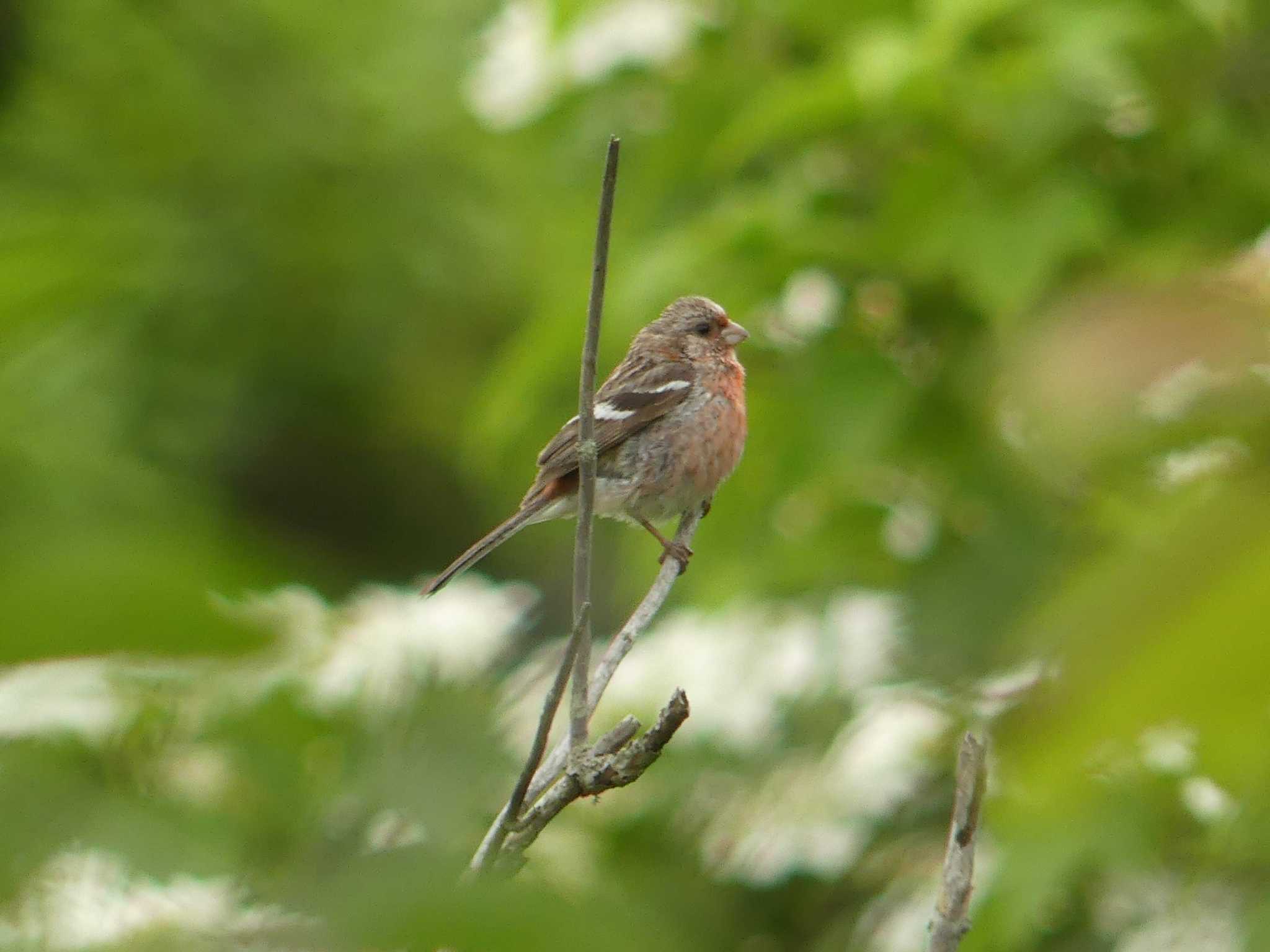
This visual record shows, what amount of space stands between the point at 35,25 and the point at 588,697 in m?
7.99

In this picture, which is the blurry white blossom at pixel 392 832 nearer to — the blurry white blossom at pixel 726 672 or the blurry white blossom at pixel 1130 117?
the blurry white blossom at pixel 726 672

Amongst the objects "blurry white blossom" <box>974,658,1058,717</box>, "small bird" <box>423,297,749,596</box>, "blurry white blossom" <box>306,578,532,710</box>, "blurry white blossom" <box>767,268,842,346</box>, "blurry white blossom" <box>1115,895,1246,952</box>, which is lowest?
"blurry white blossom" <box>974,658,1058,717</box>

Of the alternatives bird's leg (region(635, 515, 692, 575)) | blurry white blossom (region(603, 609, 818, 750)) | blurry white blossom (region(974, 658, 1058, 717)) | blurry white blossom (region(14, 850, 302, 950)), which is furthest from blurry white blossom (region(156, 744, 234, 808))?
blurry white blossom (region(603, 609, 818, 750))

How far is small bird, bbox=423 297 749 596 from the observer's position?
15.1ft

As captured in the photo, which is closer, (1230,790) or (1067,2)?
(1230,790)

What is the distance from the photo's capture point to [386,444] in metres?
A: 10.3

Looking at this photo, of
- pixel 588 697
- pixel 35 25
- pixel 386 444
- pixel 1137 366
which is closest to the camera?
pixel 1137 366

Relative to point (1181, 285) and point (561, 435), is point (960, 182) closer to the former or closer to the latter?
point (561, 435)

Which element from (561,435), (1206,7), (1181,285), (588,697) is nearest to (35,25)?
(561,435)

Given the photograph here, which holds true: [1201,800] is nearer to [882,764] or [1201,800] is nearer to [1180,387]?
[882,764]

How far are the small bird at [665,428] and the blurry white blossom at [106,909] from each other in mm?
3513

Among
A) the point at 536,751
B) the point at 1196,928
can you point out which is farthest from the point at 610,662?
the point at 1196,928

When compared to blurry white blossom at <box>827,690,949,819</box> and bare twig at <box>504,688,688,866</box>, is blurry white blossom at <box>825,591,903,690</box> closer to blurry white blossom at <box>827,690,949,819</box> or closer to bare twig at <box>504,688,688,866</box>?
blurry white blossom at <box>827,690,949,819</box>

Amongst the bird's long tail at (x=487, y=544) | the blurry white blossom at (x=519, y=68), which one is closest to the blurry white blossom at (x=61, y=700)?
the bird's long tail at (x=487, y=544)
